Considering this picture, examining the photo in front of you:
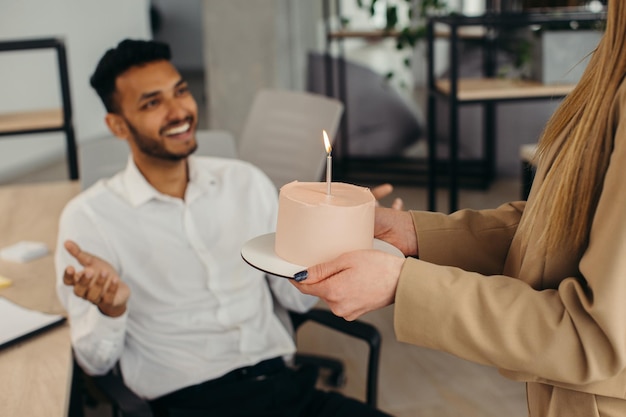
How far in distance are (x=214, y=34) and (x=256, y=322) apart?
2739 mm

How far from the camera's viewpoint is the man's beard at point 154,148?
1838 mm

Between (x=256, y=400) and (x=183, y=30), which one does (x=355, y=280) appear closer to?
(x=256, y=400)

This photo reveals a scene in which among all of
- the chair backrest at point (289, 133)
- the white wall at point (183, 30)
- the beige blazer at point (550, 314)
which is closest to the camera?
the beige blazer at point (550, 314)

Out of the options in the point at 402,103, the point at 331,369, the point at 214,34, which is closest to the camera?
the point at 331,369

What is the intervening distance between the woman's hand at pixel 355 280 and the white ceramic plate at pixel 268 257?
17 mm

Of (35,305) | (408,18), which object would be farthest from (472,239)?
(408,18)

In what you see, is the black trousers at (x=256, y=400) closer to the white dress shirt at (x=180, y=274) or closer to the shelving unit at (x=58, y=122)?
the white dress shirt at (x=180, y=274)

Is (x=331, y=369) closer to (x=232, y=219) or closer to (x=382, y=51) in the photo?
(x=232, y=219)

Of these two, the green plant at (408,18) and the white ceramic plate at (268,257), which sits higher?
the green plant at (408,18)

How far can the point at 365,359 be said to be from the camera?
9.53 feet

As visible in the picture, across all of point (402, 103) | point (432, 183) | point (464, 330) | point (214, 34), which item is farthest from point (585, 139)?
point (402, 103)

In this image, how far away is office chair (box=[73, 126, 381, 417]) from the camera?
1.54 meters

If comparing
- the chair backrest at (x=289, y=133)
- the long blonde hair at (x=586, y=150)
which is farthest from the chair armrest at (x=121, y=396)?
the chair backrest at (x=289, y=133)

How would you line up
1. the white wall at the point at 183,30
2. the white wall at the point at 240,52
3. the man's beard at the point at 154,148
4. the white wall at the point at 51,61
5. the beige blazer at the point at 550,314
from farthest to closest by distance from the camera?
the white wall at the point at 183,30
the white wall at the point at 51,61
the white wall at the point at 240,52
the man's beard at the point at 154,148
the beige blazer at the point at 550,314
